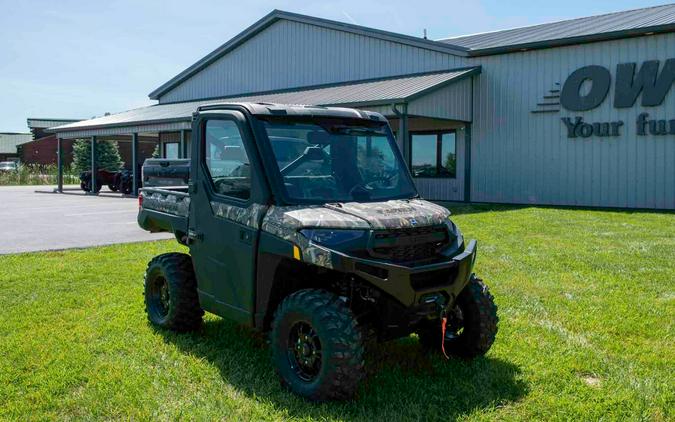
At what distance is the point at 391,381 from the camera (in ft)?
14.9

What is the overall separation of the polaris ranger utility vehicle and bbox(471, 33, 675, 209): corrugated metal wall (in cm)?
1439

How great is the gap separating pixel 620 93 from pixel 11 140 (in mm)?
77849

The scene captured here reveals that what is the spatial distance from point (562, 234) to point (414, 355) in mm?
8092

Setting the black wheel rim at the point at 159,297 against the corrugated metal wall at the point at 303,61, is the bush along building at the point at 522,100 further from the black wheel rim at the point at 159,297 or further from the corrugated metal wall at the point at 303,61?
the black wheel rim at the point at 159,297

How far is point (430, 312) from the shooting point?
4316 millimetres

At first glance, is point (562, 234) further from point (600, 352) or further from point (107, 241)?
point (107, 241)

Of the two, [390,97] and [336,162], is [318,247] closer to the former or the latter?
[336,162]

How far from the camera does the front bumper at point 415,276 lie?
399 cm

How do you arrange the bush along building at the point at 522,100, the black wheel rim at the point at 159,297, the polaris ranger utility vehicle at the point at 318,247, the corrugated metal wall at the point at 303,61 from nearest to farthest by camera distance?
the polaris ranger utility vehicle at the point at 318,247 < the black wheel rim at the point at 159,297 < the bush along building at the point at 522,100 < the corrugated metal wall at the point at 303,61

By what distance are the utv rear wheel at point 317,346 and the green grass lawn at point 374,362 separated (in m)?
0.12

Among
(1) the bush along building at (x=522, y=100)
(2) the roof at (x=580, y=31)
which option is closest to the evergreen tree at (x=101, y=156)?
(1) the bush along building at (x=522, y=100)

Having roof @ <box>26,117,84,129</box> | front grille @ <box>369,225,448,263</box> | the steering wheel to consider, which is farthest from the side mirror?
roof @ <box>26,117,84,129</box>

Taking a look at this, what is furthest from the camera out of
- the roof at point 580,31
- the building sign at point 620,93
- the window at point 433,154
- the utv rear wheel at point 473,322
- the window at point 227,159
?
the window at point 433,154

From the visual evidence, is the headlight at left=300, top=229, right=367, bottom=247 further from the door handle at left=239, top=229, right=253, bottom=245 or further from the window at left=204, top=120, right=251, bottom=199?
the window at left=204, top=120, right=251, bottom=199
